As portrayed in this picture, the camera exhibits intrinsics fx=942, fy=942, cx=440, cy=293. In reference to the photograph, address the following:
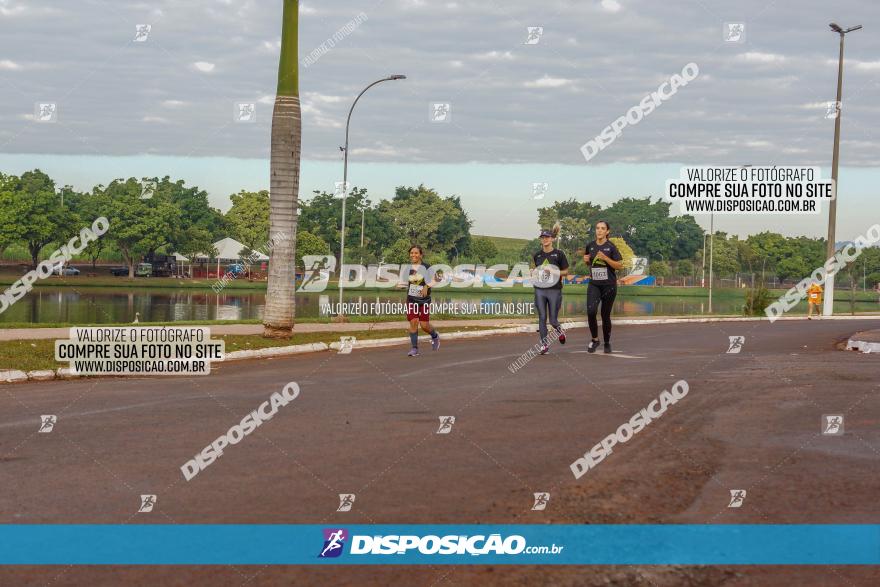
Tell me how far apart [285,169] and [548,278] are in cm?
627

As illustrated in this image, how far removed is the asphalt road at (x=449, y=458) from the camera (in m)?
4.97

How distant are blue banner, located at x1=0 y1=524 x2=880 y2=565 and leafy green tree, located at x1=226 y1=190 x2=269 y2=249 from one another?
4223 inches

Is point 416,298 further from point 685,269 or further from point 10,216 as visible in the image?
point 685,269

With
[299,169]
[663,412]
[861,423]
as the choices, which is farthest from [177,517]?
[299,169]

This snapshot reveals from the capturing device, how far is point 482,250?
13538 cm

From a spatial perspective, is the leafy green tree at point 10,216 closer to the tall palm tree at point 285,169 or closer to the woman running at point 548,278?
the tall palm tree at point 285,169

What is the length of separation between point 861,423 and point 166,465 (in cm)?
652

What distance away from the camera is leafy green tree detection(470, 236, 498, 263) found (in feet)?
433

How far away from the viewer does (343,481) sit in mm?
6672

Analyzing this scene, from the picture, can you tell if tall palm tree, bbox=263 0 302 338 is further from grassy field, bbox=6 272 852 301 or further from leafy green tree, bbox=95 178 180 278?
leafy green tree, bbox=95 178 180 278

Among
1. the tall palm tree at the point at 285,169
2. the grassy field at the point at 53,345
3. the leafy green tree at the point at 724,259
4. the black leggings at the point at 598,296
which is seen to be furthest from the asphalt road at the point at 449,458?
the leafy green tree at the point at 724,259

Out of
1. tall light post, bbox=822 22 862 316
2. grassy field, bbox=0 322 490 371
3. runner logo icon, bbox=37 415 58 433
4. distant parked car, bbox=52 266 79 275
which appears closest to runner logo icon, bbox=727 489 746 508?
runner logo icon, bbox=37 415 58 433

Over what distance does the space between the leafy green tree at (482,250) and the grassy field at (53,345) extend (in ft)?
352

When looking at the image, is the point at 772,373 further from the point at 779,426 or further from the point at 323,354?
the point at 323,354
